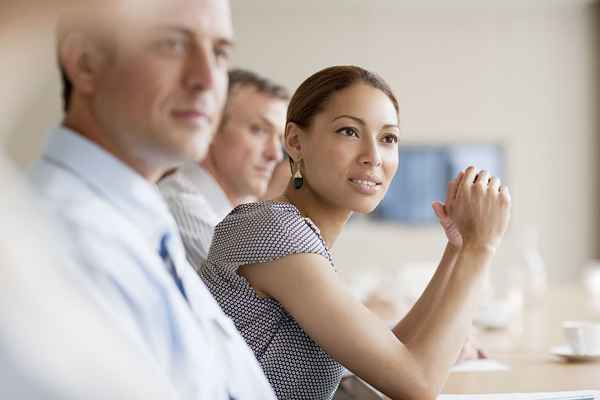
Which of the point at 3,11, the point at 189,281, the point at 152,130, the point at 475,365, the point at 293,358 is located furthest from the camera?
the point at 475,365

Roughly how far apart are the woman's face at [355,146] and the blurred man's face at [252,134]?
757 millimetres

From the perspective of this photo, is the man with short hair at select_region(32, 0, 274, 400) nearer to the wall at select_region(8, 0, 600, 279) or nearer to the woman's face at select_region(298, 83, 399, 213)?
the woman's face at select_region(298, 83, 399, 213)

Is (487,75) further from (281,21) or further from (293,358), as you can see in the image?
(293,358)

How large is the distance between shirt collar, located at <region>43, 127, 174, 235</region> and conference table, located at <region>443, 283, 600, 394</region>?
737 millimetres

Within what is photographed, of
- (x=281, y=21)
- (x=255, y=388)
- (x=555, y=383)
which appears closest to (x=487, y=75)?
(x=281, y=21)

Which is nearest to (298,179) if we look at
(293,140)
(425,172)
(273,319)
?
(293,140)

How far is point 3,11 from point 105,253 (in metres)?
0.20

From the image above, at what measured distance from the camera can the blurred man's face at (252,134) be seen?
6.10 feet

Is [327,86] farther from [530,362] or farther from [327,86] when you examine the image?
[530,362]

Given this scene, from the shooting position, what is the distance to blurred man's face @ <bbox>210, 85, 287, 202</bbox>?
6.10 feet

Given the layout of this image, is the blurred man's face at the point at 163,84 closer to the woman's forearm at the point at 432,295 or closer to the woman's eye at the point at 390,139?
the woman's eye at the point at 390,139

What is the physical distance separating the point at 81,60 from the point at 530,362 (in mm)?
1216

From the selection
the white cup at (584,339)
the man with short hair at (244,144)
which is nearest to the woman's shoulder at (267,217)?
the man with short hair at (244,144)

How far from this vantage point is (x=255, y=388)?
2.68 feet
